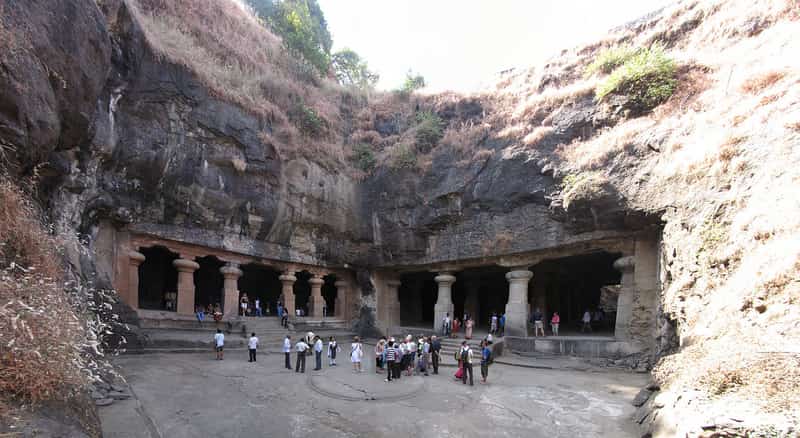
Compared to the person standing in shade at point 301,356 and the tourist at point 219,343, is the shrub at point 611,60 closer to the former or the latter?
the person standing in shade at point 301,356

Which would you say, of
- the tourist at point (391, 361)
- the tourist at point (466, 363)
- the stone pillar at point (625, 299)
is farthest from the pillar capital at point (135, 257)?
the stone pillar at point (625, 299)

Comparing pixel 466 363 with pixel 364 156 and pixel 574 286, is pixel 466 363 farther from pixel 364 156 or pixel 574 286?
pixel 574 286

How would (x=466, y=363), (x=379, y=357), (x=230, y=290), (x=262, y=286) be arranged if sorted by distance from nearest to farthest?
(x=466, y=363)
(x=379, y=357)
(x=230, y=290)
(x=262, y=286)

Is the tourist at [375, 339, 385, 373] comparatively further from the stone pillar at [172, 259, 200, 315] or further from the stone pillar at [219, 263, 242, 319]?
the stone pillar at [172, 259, 200, 315]

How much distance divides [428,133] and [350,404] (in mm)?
14744

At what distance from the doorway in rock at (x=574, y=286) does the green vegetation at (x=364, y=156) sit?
30.2 feet

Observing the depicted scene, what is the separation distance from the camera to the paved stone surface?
21.0 feet

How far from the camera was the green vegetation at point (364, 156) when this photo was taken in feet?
65.2

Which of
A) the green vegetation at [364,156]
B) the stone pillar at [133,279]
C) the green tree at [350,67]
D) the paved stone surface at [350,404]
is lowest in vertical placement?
the paved stone surface at [350,404]

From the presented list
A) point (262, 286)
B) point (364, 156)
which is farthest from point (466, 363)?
point (262, 286)

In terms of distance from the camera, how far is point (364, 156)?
20.1 m

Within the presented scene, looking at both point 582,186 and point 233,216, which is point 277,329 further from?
point 582,186

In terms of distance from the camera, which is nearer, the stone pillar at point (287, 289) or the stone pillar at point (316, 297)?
the stone pillar at point (287, 289)

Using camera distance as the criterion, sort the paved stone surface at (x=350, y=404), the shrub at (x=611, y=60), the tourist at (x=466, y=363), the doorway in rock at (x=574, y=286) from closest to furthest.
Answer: the paved stone surface at (x=350, y=404)
the tourist at (x=466, y=363)
the shrub at (x=611, y=60)
the doorway in rock at (x=574, y=286)
